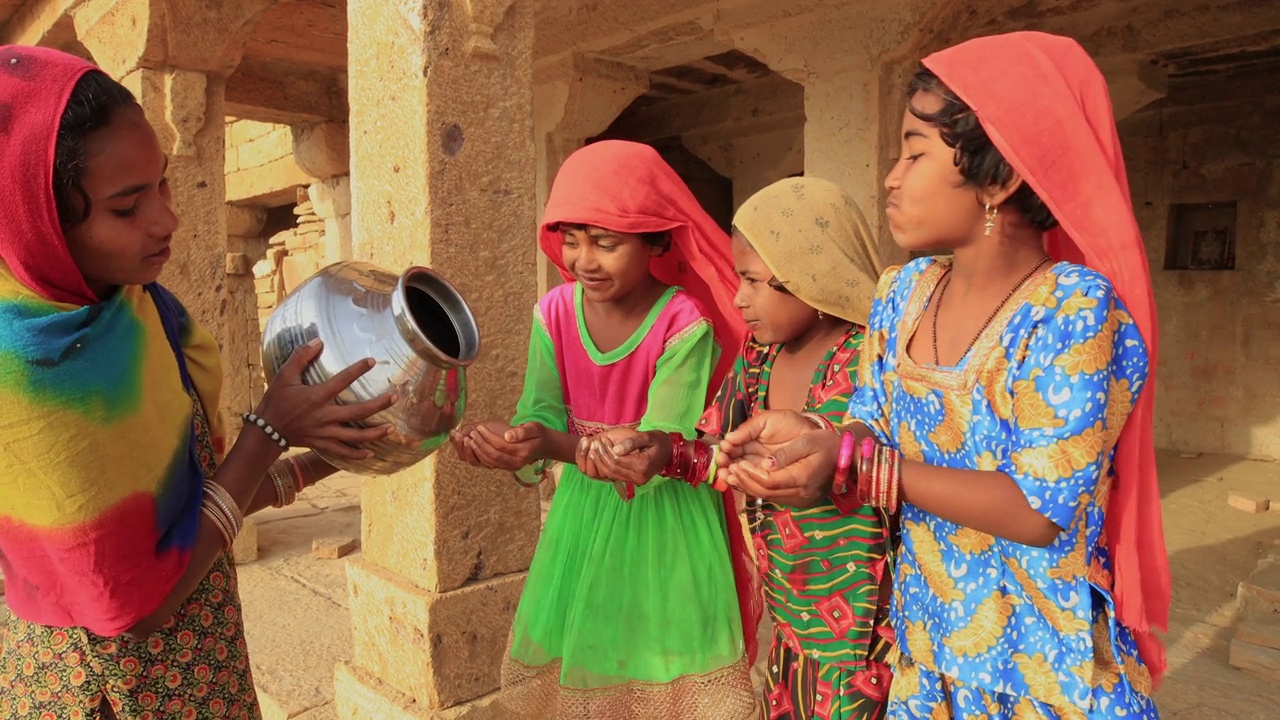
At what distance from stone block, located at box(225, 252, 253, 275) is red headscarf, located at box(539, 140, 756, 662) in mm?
8788

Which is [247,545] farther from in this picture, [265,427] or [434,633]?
[265,427]

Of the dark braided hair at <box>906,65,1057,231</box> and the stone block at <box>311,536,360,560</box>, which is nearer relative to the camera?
the dark braided hair at <box>906,65,1057,231</box>

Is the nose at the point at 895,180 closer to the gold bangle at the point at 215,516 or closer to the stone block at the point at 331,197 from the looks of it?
the gold bangle at the point at 215,516

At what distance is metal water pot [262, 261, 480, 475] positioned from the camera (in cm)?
131

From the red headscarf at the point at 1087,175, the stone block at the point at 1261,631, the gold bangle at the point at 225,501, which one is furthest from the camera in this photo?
the stone block at the point at 1261,631

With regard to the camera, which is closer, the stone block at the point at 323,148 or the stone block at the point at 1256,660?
the stone block at the point at 1256,660

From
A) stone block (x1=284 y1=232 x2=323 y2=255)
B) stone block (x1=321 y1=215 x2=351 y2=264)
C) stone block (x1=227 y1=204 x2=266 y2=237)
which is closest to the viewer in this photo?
stone block (x1=321 y1=215 x2=351 y2=264)

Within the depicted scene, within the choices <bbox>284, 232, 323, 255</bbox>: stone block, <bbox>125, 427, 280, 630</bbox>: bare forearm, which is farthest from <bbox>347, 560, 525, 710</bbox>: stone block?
<bbox>284, 232, 323, 255</bbox>: stone block

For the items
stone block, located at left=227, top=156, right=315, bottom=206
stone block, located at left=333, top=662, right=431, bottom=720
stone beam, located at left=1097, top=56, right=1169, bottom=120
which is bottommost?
stone block, located at left=333, top=662, right=431, bottom=720

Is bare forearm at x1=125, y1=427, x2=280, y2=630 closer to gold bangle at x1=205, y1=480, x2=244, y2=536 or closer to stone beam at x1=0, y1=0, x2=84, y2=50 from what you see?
gold bangle at x1=205, y1=480, x2=244, y2=536

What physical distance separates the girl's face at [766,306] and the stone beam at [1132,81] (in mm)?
5165

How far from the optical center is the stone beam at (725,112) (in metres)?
7.14

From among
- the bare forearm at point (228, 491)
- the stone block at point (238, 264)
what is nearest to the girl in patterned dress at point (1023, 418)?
the bare forearm at point (228, 491)

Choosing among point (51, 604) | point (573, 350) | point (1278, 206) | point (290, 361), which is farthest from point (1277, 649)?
point (1278, 206)
